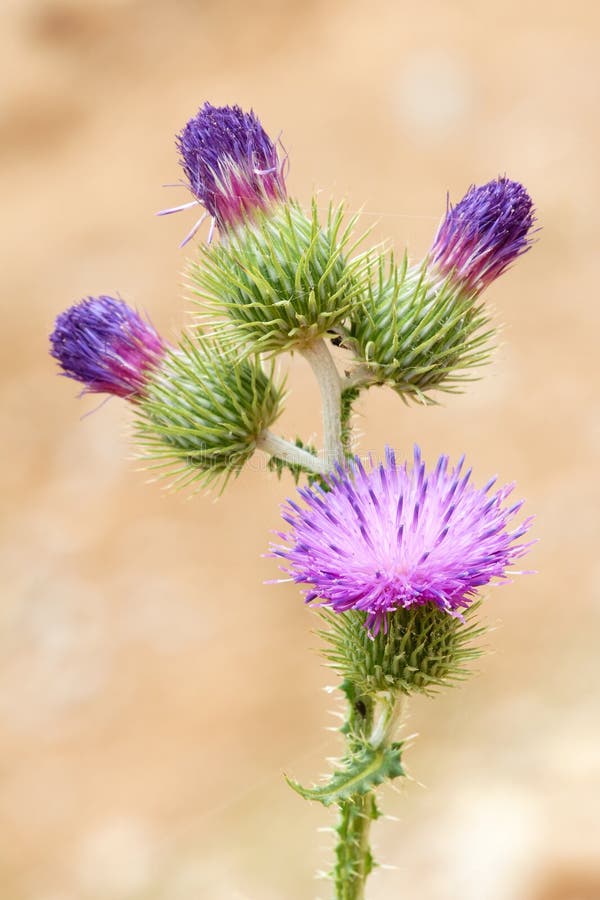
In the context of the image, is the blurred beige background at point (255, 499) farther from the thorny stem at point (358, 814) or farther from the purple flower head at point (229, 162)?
the purple flower head at point (229, 162)

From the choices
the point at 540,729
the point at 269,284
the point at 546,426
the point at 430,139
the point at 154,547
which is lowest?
the point at 269,284

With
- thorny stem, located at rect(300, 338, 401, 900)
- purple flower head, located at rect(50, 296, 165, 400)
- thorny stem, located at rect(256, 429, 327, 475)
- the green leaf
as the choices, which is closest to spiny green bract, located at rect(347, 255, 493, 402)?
thorny stem, located at rect(300, 338, 401, 900)

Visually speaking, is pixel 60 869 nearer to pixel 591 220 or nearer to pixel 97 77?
pixel 591 220

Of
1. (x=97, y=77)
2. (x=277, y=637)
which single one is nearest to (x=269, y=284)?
(x=277, y=637)

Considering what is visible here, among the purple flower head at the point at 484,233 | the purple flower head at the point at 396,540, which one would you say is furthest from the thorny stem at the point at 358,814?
the purple flower head at the point at 484,233

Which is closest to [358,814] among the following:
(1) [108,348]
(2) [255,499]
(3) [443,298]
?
(3) [443,298]

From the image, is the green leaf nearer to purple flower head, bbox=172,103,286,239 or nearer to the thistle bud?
the thistle bud
